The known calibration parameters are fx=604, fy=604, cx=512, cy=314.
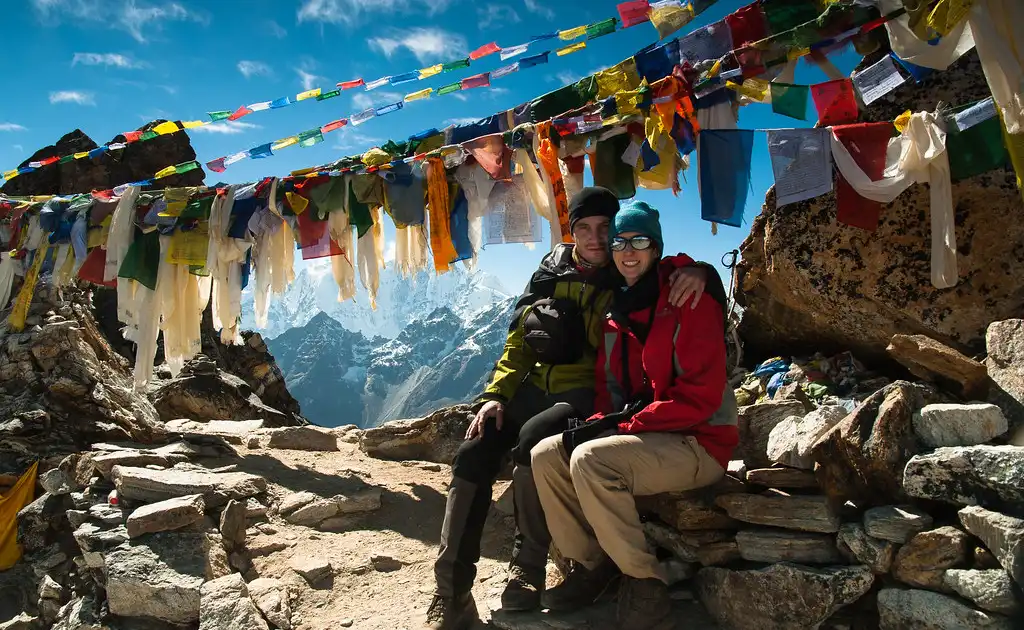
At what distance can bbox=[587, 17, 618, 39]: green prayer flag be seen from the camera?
5454 mm

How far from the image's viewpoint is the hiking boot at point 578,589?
3.18 meters

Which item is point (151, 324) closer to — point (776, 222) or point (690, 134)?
point (690, 134)

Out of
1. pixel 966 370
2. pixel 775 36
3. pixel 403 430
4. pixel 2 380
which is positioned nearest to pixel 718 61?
pixel 775 36

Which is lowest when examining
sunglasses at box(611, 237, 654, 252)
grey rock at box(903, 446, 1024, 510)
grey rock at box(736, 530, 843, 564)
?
grey rock at box(736, 530, 843, 564)

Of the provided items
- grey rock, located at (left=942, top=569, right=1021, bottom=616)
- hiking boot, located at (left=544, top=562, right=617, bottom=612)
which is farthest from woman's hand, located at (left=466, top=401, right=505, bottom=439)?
grey rock, located at (left=942, top=569, right=1021, bottom=616)

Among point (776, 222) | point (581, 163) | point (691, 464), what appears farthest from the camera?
point (581, 163)

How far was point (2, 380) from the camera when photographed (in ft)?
25.1

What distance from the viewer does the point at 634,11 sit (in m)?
5.11

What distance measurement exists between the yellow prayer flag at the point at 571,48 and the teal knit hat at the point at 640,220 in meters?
3.24

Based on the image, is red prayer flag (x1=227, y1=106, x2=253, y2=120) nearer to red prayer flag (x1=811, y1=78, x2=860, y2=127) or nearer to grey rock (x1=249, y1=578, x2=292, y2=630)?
grey rock (x1=249, y1=578, x2=292, y2=630)

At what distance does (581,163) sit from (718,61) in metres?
1.58

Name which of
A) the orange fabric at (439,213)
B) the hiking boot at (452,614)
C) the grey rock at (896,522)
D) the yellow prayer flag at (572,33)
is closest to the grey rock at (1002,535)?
the grey rock at (896,522)

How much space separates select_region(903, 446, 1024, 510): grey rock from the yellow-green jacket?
1.64 meters

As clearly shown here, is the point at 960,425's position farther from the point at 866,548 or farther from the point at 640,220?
the point at 640,220
